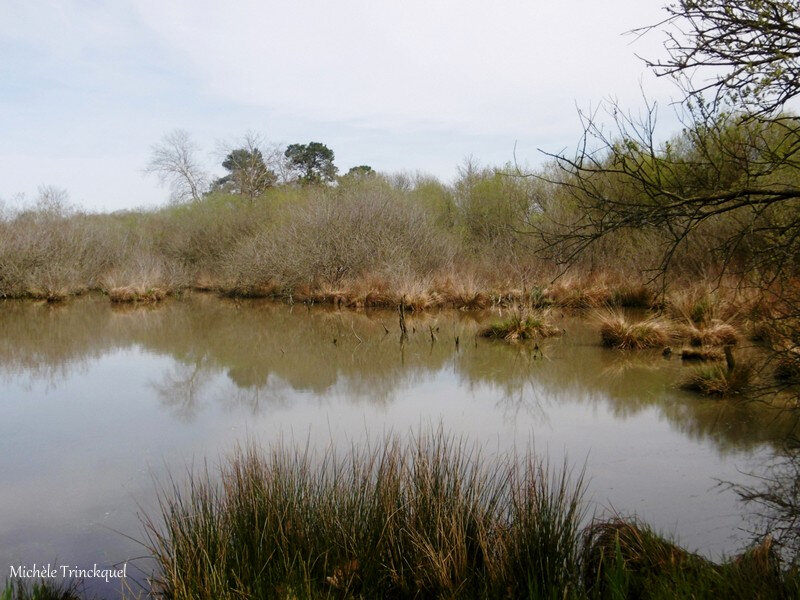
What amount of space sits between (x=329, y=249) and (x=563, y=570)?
1886 centimetres

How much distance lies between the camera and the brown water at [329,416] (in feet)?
17.1

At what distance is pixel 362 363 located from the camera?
38.0 ft

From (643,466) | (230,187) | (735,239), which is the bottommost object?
(643,466)

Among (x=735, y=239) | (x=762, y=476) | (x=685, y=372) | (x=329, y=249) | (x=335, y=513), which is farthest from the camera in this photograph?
(x=329, y=249)

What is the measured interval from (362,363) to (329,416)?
11.8ft

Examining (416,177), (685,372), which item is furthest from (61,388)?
(416,177)

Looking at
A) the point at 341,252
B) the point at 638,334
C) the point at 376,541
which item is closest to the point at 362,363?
the point at 638,334

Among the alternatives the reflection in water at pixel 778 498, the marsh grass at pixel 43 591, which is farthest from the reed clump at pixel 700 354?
the marsh grass at pixel 43 591

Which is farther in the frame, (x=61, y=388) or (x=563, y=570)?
(x=61, y=388)

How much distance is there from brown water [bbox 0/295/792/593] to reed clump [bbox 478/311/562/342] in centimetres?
49

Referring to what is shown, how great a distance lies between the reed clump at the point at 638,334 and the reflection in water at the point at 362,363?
464mm

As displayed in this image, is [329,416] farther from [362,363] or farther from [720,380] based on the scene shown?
[720,380]

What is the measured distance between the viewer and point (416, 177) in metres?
35.9

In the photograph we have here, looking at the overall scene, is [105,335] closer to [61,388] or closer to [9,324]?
[9,324]
